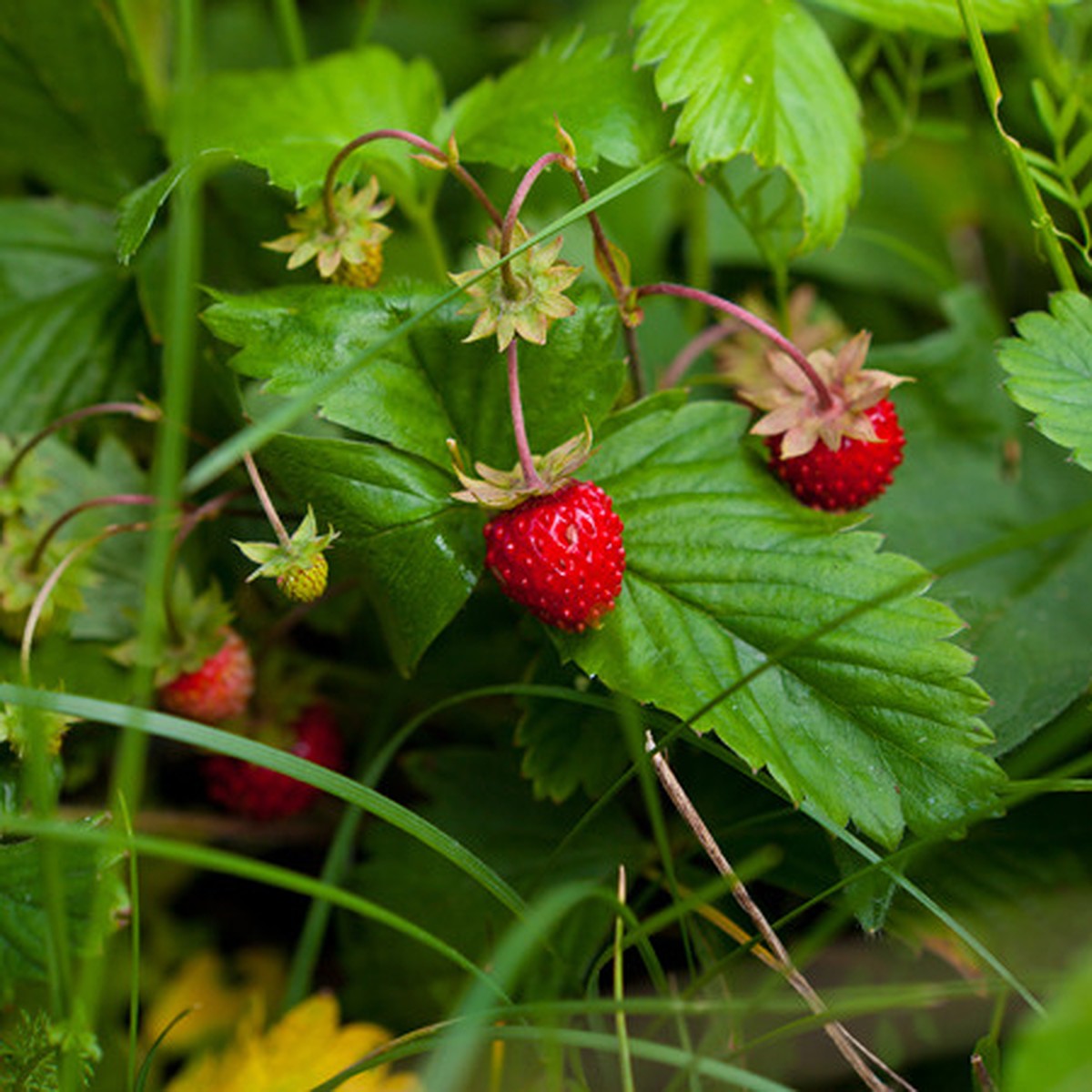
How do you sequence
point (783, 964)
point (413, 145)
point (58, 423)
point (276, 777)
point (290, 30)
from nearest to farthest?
point (783, 964)
point (413, 145)
point (58, 423)
point (276, 777)
point (290, 30)

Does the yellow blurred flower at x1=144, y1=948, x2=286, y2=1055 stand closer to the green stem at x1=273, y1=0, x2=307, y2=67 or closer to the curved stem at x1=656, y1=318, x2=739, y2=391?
the curved stem at x1=656, y1=318, x2=739, y2=391

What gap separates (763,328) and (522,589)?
0.25 meters

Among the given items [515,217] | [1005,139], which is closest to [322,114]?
[515,217]

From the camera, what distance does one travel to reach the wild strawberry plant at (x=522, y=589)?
769 mm

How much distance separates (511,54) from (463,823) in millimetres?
1114

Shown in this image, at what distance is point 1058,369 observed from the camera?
0.88m

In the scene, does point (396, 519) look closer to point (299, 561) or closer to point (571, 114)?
point (299, 561)

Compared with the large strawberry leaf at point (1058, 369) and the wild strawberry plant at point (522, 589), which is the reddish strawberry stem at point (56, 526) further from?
the large strawberry leaf at point (1058, 369)

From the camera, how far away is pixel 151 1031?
1101 millimetres

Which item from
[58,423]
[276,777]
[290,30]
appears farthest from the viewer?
[290,30]

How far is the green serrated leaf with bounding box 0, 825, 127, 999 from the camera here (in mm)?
744

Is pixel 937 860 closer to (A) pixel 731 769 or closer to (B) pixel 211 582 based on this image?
(A) pixel 731 769

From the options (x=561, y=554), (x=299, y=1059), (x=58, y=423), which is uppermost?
(x=58, y=423)

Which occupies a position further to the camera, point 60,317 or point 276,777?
point 60,317
